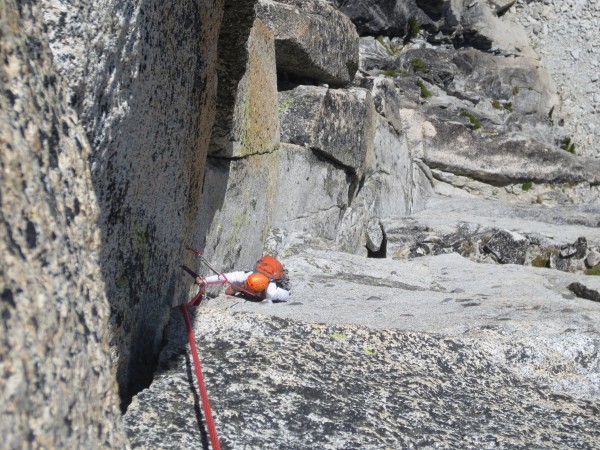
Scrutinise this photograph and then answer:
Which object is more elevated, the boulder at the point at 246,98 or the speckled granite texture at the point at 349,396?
the boulder at the point at 246,98

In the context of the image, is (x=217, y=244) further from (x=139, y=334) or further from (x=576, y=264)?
(x=576, y=264)

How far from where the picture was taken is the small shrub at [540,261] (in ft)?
23.1

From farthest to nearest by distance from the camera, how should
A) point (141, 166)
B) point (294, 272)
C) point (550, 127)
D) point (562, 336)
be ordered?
point (550, 127)
point (294, 272)
point (562, 336)
point (141, 166)

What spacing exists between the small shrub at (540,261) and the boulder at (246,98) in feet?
10.2

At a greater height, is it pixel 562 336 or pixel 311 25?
pixel 311 25

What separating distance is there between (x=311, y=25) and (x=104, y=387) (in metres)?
4.94

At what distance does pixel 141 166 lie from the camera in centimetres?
231

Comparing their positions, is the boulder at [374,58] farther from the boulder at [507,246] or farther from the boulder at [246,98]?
the boulder at [246,98]

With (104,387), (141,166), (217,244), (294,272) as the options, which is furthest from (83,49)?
(294,272)

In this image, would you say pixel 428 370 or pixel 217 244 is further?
pixel 217 244

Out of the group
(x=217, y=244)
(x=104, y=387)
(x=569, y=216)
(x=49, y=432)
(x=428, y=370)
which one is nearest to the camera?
(x=49, y=432)

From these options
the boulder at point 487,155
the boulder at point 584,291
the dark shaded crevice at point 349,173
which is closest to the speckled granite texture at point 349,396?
the boulder at point 584,291

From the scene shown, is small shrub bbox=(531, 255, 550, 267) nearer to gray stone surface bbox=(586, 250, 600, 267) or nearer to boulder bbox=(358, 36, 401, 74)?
gray stone surface bbox=(586, 250, 600, 267)

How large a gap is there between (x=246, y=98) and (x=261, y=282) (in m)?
1.15
